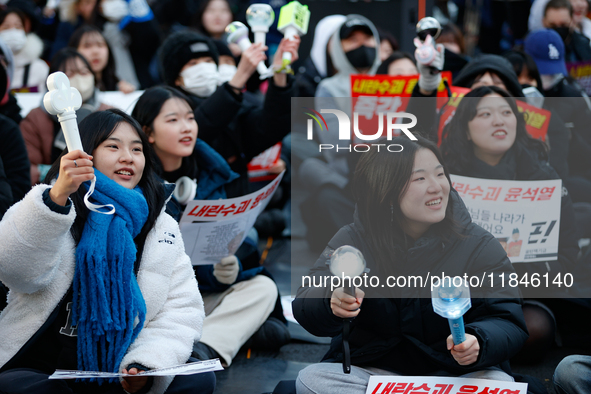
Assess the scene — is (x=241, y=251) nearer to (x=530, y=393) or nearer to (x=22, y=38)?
(x=530, y=393)

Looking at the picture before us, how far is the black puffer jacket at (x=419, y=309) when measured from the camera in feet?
7.35

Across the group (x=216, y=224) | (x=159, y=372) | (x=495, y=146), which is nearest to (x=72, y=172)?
(x=159, y=372)

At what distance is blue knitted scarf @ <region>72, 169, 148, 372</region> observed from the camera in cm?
222

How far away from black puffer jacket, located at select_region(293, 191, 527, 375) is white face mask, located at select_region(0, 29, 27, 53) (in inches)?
158

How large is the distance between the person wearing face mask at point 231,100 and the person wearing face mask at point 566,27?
2989 mm

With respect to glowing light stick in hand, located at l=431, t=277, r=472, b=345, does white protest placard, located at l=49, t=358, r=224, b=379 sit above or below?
below

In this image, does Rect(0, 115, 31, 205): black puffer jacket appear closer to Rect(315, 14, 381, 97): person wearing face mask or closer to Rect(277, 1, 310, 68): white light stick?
Rect(277, 1, 310, 68): white light stick

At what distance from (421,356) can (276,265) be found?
236 cm

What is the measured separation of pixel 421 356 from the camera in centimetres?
231

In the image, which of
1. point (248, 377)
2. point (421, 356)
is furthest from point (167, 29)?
point (421, 356)

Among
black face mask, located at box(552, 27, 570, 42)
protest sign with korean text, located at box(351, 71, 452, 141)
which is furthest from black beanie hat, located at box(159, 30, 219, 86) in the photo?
black face mask, located at box(552, 27, 570, 42)

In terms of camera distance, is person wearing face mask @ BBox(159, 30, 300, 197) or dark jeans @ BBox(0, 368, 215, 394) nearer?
dark jeans @ BBox(0, 368, 215, 394)

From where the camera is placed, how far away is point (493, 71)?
149 inches

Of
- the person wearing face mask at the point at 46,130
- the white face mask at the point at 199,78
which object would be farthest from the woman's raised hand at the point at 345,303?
the person wearing face mask at the point at 46,130
